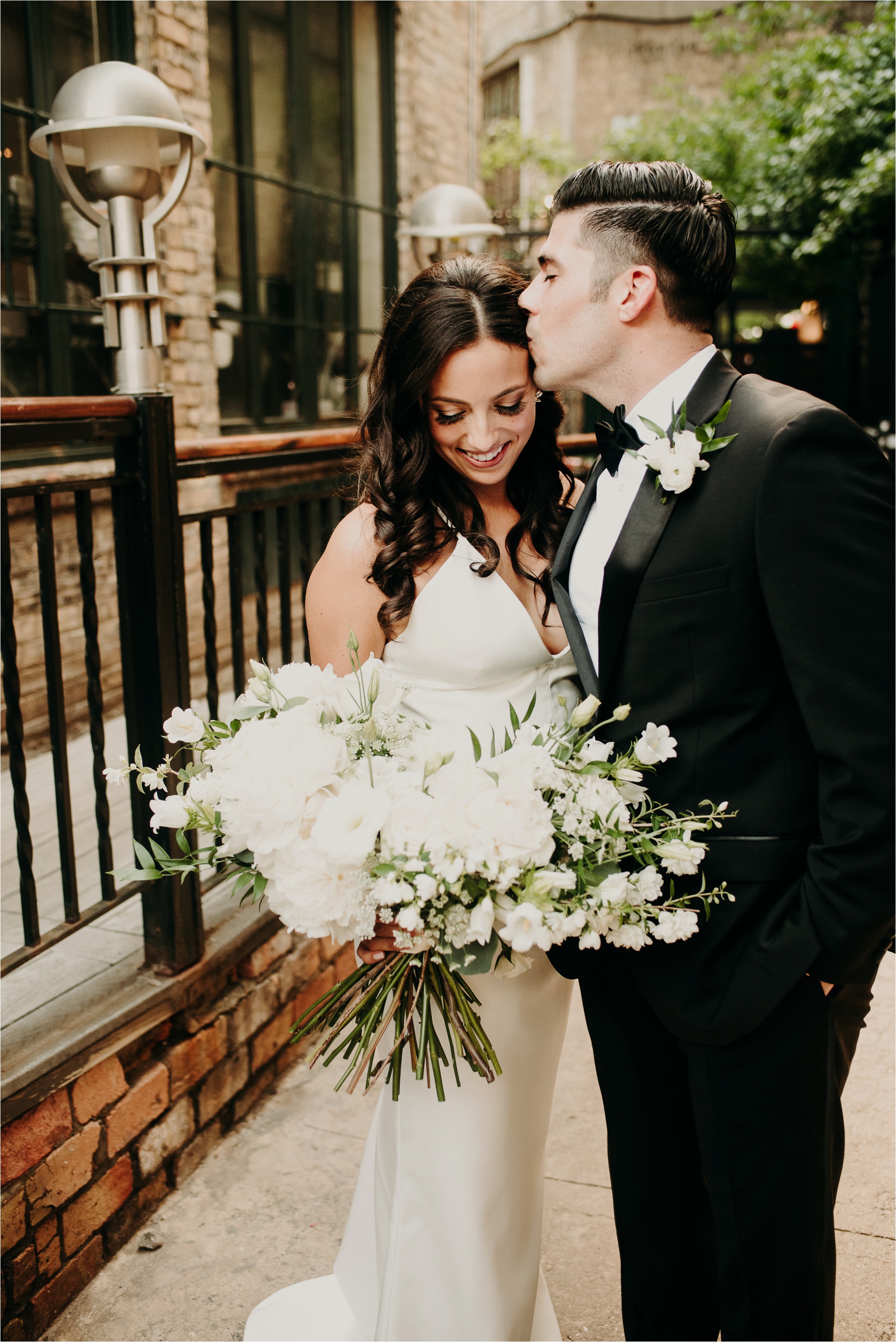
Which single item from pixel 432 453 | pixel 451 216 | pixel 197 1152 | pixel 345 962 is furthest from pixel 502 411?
pixel 451 216

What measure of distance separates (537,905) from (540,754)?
225mm

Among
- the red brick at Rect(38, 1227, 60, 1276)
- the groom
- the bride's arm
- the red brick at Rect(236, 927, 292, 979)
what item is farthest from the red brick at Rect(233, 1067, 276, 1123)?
the bride's arm

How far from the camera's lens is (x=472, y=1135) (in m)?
1.97

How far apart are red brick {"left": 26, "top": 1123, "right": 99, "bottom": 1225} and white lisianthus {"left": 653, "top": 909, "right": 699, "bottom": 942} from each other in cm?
160

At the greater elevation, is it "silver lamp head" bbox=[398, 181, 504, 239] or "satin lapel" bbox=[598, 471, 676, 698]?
"silver lamp head" bbox=[398, 181, 504, 239]

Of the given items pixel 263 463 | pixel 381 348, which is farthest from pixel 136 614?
pixel 381 348

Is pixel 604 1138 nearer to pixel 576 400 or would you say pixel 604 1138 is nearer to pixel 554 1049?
pixel 554 1049

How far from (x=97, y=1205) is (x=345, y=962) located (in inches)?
56.4

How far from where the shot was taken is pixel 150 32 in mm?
5258

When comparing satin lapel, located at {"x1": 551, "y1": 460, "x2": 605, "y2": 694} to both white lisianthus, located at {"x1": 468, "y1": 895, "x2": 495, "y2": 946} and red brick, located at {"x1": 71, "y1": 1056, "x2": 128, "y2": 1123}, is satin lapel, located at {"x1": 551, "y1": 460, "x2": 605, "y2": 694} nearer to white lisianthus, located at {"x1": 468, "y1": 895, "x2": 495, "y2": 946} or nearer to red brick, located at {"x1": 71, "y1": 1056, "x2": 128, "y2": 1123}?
white lisianthus, located at {"x1": 468, "y1": 895, "x2": 495, "y2": 946}

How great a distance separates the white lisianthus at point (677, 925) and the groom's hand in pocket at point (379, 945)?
421mm

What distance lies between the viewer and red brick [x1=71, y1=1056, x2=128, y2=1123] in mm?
2412

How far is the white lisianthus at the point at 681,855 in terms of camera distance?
1501mm

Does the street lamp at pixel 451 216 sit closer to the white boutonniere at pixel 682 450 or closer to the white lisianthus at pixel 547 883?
the white boutonniere at pixel 682 450
